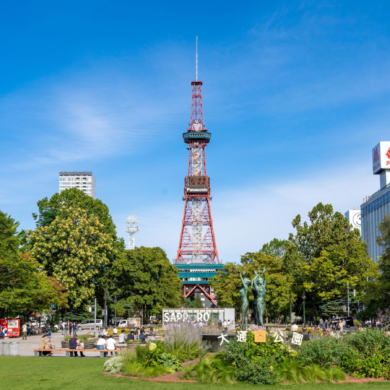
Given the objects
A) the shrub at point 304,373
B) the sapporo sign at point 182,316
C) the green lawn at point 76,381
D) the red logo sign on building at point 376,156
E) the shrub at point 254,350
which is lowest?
the green lawn at point 76,381

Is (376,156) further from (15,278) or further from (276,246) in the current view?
(15,278)

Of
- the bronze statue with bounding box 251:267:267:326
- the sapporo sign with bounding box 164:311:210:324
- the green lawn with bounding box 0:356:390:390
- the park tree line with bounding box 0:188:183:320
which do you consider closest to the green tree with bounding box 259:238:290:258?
the park tree line with bounding box 0:188:183:320

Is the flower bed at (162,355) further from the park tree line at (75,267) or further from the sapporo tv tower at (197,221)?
the sapporo tv tower at (197,221)

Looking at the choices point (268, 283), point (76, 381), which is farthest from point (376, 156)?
point (76, 381)

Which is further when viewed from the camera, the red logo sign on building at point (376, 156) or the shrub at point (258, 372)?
the red logo sign on building at point (376, 156)

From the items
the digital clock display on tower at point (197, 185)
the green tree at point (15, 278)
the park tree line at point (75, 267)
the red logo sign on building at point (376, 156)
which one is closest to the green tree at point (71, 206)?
the park tree line at point (75, 267)

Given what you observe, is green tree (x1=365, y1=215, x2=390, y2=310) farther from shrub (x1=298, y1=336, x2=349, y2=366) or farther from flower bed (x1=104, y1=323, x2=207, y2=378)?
flower bed (x1=104, y1=323, x2=207, y2=378)

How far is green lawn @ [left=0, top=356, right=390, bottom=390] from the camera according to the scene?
598 inches

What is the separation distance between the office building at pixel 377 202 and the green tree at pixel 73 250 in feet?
163

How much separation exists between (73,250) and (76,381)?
38.7m

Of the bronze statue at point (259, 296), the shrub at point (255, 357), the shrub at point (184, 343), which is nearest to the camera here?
the shrub at point (255, 357)

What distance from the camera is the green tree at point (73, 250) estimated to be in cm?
5388

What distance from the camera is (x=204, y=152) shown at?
13700cm

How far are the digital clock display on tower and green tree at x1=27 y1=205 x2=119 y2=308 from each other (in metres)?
71.8
